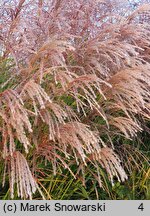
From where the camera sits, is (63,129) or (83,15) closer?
(63,129)

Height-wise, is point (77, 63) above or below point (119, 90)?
above

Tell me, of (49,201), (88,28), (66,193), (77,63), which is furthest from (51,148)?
(88,28)

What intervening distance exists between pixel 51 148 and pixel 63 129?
0.15 metres

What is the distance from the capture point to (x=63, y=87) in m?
1.99

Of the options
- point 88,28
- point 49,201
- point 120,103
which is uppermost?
point 88,28

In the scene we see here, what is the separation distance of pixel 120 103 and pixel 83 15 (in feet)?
3.09

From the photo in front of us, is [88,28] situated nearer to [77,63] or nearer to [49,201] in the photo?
[77,63]

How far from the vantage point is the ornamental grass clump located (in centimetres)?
196

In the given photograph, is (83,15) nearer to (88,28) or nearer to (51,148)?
(88,28)

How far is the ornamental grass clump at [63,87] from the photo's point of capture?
1955 millimetres

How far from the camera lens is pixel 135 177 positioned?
273 cm

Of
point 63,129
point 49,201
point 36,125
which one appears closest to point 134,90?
point 63,129

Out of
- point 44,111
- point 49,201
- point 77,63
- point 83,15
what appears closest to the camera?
point 44,111

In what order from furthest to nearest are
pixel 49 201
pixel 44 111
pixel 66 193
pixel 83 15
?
pixel 83 15 → pixel 66 193 → pixel 49 201 → pixel 44 111
